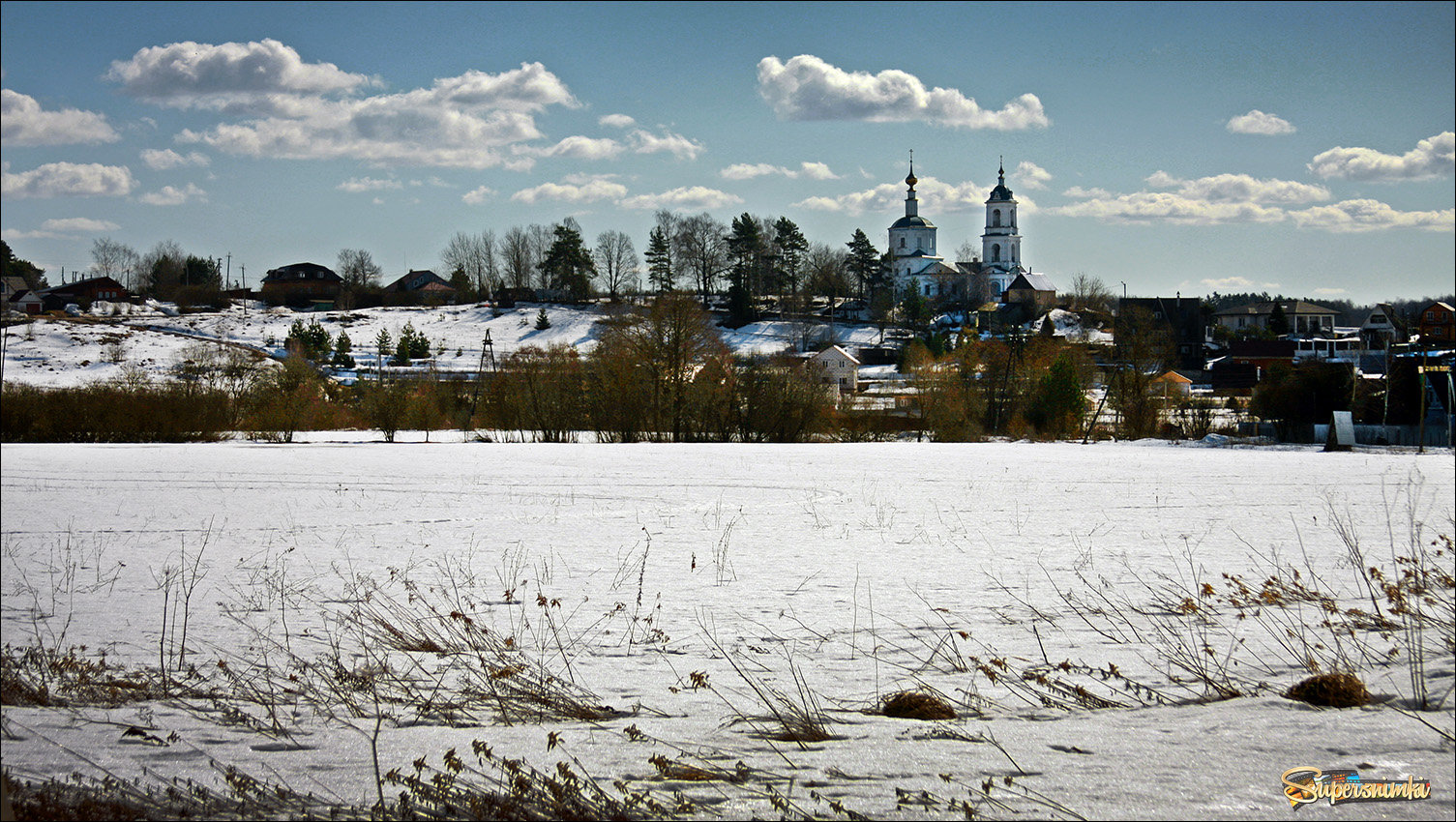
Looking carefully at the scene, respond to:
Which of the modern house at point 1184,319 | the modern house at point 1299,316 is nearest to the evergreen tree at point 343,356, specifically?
the modern house at point 1184,319

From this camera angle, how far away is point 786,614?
345 inches

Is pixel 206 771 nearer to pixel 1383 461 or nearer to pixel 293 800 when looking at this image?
pixel 293 800

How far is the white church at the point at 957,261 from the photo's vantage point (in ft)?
420

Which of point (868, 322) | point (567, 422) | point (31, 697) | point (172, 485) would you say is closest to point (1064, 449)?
point (567, 422)

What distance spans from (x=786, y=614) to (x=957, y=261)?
5708 inches

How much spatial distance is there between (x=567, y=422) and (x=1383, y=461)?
2570 cm

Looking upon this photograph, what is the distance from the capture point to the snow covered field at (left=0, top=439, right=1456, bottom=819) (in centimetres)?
536

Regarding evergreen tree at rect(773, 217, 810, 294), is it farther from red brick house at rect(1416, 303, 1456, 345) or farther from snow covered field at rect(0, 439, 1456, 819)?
snow covered field at rect(0, 439, 1456, 819)

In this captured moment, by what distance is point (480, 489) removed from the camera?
1823 centimetres

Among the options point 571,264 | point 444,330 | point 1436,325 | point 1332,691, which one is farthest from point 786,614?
point 571,264

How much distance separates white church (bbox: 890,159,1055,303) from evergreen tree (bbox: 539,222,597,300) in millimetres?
43474

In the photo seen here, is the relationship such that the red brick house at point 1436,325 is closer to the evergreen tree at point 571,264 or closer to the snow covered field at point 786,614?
the snow covered field at point 786,614

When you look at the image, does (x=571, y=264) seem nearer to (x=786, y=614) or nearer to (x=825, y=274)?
(x=825, y=274)

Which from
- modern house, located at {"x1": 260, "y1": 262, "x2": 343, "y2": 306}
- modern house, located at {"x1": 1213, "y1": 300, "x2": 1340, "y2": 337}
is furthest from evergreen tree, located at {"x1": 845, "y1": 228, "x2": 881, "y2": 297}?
modern house, located at {"x1": 260, "y1": 262, "x2": 343, "y2": 306}
